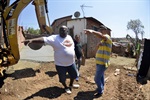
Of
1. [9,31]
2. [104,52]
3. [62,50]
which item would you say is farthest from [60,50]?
[9,31]

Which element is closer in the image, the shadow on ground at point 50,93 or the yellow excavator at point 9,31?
the shadow on ground at point 50,93

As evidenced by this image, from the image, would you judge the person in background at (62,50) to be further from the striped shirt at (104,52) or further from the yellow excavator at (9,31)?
the yellow excavator at (9,31)

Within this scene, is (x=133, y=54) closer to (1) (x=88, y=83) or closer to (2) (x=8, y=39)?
(1) (x=88, y=83)

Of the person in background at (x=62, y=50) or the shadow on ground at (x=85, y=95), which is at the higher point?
the person in background at (x=62, y=50)

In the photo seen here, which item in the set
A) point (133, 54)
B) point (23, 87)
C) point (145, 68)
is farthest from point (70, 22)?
point (23, 87)

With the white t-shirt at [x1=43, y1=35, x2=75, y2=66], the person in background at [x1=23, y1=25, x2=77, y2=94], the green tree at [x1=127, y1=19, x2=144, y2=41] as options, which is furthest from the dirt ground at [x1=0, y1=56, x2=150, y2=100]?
the green tree at [x1=127, y1=19, x2=144, y2=41]

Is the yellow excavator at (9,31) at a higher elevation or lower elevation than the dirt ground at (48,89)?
higher

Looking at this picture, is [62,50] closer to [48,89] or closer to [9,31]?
[48,89]

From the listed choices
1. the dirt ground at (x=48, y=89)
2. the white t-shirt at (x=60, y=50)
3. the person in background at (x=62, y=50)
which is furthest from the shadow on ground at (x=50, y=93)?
the white t-shirt at (x=60, y=50)

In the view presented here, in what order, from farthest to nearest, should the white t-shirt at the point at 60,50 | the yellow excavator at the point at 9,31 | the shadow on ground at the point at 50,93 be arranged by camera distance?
1. the yellow excavator at the point at 9,31
2. the shadow on ground at the point at 50,93
3. the white t-shirt at the point at 60,50

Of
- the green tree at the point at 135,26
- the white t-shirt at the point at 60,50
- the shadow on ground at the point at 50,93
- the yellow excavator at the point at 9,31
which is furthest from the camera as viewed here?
the green tree at the point at 135,26

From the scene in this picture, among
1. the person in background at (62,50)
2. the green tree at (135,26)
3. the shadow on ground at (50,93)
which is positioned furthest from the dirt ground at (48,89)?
the green tree at (135,26)

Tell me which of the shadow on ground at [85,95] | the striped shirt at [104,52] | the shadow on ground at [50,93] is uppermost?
the striped shirt at [104,52]

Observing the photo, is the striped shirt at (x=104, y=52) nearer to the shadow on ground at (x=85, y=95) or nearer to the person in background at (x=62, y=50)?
the person in background at (x=62, y=50)
